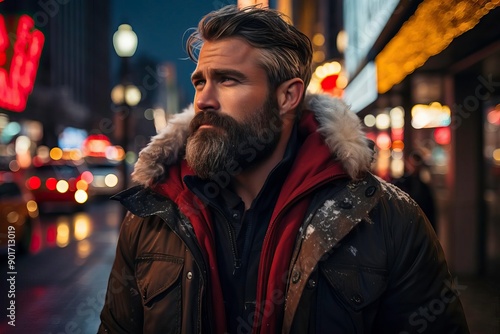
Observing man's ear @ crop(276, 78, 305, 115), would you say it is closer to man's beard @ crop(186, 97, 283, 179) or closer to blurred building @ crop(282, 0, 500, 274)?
man's beard @ crop(186, 97, 283, 179)

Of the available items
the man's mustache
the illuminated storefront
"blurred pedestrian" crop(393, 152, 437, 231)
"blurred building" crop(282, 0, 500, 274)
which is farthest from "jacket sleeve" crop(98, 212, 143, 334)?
"blurred pedestrian" crop(393, 152, 437, 231)

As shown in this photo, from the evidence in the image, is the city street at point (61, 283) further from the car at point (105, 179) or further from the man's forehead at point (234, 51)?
the car at point (105, 179)

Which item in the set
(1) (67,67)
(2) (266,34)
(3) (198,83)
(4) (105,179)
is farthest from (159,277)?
(1) (67,67)

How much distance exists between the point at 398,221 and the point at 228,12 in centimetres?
106

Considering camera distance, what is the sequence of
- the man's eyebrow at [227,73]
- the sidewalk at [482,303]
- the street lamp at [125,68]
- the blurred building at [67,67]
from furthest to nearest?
1. the blurred building at [67,67]
2. the street lamp at [125,68]
3. the sidewalk at [482,303]
4. the man's eyebrow at [227,73]

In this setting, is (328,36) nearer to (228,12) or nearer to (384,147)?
(384,147)

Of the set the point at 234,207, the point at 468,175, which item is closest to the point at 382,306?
the point at 234,207

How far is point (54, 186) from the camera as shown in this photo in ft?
67.1

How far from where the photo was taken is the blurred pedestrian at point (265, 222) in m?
2.12

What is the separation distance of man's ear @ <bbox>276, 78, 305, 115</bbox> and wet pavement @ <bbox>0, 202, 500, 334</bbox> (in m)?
4.76

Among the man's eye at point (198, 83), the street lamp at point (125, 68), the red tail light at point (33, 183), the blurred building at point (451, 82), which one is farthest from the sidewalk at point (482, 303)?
the red tail light at point (33, 183)

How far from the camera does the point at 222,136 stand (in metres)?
2.34

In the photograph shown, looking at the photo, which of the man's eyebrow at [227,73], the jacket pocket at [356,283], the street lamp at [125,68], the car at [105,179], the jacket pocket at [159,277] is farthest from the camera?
the car at [105,179]

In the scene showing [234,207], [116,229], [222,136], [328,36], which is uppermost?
[328,36]
